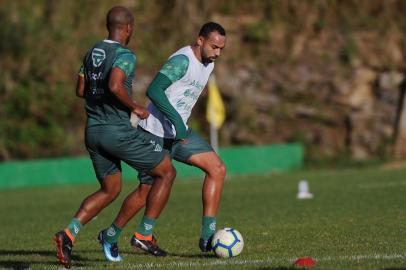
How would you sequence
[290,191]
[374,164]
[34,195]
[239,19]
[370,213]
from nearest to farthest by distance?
[370,213], [290,191], [34,195], [374,164], [239,19]

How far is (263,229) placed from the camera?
11258mm

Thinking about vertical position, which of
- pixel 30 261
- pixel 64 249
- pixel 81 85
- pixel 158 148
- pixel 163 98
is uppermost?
pixel 81 85

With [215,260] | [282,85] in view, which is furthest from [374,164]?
[215,260]

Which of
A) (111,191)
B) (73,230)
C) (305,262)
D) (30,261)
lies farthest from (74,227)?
(305,262)

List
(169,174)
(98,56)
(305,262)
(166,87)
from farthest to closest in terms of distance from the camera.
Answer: (166,87) < (169,174) < (98,56) < (305,262)

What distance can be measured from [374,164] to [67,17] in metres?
14.5

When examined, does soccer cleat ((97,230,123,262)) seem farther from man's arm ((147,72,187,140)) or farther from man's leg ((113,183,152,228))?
man's arm ((147,72,187,140))

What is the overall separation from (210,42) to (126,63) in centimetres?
117

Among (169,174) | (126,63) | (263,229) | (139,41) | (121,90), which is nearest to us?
(121,90)

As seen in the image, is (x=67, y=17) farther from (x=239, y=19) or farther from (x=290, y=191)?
(x=290, y=191)

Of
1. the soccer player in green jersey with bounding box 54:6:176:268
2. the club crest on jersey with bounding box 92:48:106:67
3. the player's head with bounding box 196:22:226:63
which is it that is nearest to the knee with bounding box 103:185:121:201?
the soccer player in green jersey with bounding box 54:6:176:268

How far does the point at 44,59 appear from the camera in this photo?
122 feet

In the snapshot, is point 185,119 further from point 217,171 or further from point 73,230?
point 73,230

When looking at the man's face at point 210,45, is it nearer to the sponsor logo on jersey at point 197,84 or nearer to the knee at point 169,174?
the sponsor logo on jersey at point 197,84
